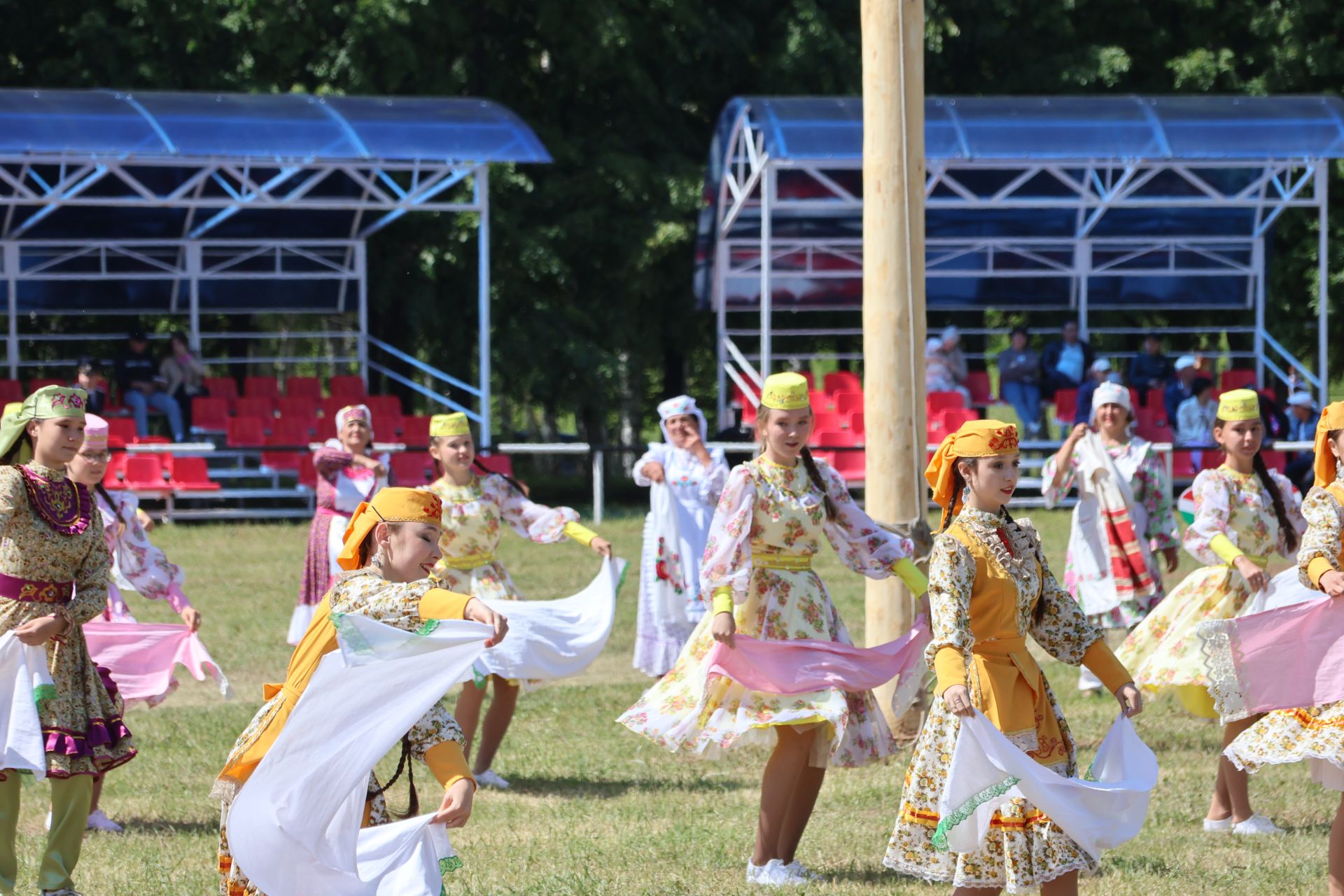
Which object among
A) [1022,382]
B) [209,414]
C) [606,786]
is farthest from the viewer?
[1022,382]

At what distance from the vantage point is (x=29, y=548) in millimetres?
5836

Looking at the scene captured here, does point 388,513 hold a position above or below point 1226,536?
above

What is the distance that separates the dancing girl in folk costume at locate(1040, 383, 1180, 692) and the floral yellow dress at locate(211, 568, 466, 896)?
561 centimetres

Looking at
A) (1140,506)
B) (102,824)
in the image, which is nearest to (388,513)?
(102,824)

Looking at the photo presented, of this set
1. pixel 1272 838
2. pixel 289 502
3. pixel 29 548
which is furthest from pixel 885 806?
pixel 289 502

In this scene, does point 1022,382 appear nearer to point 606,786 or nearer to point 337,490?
point 337,490

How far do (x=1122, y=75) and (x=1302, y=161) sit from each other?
167 inches

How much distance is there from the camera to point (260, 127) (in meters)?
17.6

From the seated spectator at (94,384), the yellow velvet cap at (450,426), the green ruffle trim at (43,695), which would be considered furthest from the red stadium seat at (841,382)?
the green ruffle trim at (43,695)

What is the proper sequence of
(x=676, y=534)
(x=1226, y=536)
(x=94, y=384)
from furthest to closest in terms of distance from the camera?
1. (x=94, y=384)
2. (x=676, y=534)
3. (x=1226, y=536)

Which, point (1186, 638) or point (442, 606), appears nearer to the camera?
point (442, 606)

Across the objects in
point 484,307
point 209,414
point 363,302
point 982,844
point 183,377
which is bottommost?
point 982,844

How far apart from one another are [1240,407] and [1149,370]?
13809mm

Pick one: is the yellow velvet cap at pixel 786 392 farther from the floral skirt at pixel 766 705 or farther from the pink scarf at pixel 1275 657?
the pink scarf at pixel 1275 657
